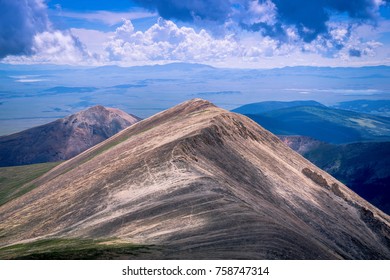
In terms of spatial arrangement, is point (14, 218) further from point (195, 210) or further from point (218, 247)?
point (218, 247)

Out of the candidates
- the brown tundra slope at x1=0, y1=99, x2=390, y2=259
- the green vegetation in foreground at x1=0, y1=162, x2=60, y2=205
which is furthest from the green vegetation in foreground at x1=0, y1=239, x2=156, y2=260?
the green vegetation in foreground at x1=0, y1=162, x2=60, y2=205

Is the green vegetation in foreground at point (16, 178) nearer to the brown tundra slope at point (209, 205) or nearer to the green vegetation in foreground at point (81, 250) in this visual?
the brown tundra slope at point (209, 205)

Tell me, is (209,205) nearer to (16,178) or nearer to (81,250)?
(81,250)

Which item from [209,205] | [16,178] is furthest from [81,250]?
[16,178]

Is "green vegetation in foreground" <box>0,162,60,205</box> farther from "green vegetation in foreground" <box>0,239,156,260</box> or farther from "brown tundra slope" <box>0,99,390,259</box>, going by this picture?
"green vegetation in foreground" <box>0,239,156,260</box>

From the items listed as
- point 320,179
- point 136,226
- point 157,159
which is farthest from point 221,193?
point 320,179

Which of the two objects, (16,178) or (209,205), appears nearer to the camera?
(209,205)

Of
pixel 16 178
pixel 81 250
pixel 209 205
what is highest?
pixel 209 205
